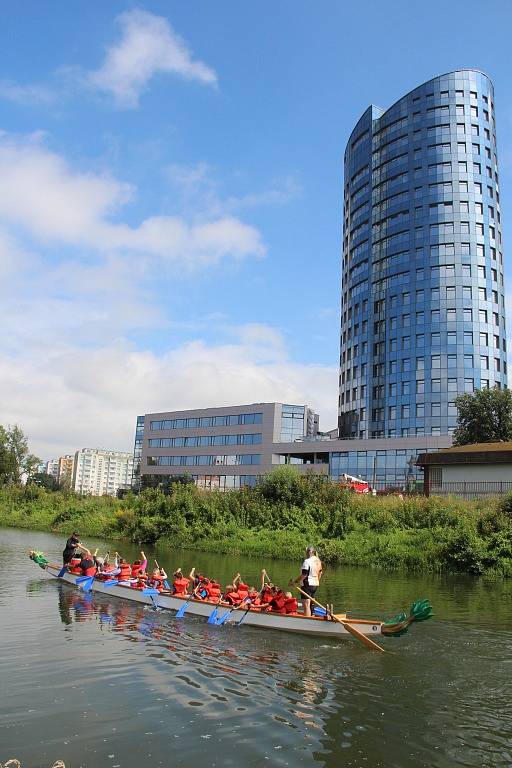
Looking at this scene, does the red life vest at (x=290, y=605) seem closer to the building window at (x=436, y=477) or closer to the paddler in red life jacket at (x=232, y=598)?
the paddler in red life jacket at (x=232, y=598)

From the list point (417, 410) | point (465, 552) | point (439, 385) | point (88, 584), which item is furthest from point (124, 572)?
point (439, 385)

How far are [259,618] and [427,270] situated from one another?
302 ft

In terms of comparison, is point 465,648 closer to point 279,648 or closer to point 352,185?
point 279,648

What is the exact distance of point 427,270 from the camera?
335 ft

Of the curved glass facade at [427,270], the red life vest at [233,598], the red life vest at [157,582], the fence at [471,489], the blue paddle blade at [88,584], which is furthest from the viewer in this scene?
the curved glass facade at [427,270]

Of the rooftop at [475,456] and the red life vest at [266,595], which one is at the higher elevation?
the rooftop at [475,456]

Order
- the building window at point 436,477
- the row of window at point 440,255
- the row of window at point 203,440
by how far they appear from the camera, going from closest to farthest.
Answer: the building window at point 436,477
the row of window at point 440,255
the row of window at point 203,440

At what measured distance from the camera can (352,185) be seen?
122 m

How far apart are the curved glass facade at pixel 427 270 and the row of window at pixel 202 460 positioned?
17996 mm

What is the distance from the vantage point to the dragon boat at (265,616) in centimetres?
1575

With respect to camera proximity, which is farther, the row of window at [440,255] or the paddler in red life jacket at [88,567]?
the row of window at [440,255]

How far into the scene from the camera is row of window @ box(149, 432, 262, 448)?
4320 inches

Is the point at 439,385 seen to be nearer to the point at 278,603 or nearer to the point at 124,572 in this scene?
the point at 124,572

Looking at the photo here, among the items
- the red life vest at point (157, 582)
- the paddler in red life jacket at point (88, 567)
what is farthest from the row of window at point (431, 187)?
the red life vest at point (157, 582)
